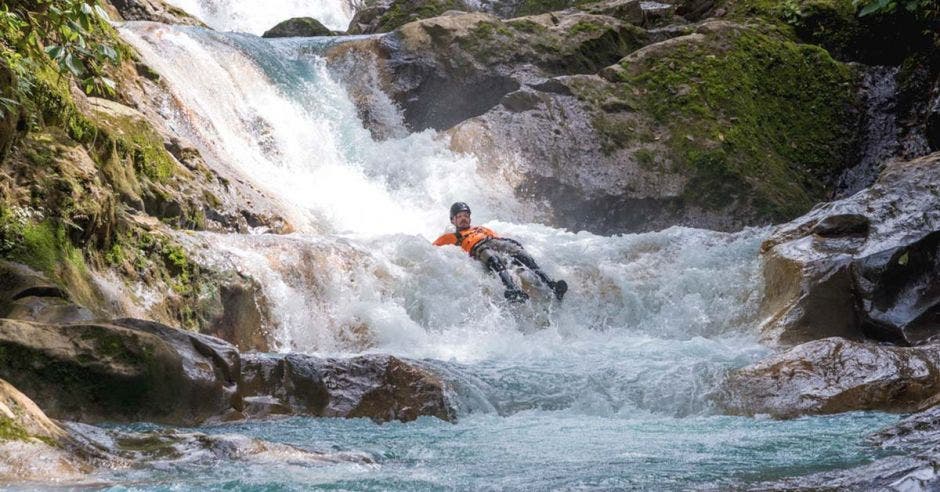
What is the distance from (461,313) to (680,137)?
6234 millimetres

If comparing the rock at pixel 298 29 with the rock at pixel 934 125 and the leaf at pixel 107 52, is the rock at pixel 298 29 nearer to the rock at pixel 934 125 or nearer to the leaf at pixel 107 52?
the rock at pixel 934 125

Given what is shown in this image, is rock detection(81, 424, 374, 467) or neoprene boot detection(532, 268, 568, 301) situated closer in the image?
rock detection(81, 424, 374, 467)

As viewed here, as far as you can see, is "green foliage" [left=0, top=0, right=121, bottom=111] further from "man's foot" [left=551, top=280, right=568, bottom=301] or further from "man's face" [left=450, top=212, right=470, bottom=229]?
"man's foot" [left=551, top=280, right=568, bottom=301]

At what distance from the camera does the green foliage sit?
5.50m

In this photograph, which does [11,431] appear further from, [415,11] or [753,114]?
[415,11]

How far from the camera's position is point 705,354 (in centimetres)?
788

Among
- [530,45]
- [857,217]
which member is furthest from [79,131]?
[530,45]

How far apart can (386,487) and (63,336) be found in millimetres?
2317

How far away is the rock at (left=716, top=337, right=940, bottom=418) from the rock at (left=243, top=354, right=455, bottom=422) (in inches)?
82.9

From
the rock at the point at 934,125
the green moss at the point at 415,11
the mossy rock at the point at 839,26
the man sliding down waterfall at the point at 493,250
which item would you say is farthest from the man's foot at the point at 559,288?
the green moss at the point at 415,11

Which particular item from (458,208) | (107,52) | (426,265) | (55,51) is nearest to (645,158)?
(458,208)

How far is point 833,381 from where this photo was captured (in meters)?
6.38

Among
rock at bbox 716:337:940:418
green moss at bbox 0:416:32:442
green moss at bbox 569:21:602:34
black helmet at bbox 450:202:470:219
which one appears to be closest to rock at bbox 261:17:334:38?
green moss at bbox 569:21:602:34

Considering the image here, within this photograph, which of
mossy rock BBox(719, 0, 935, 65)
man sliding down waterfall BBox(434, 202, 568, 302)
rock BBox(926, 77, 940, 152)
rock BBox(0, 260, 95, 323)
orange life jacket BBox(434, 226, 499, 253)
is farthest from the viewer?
mossy rock BBox(719, 0, 935, 65)
